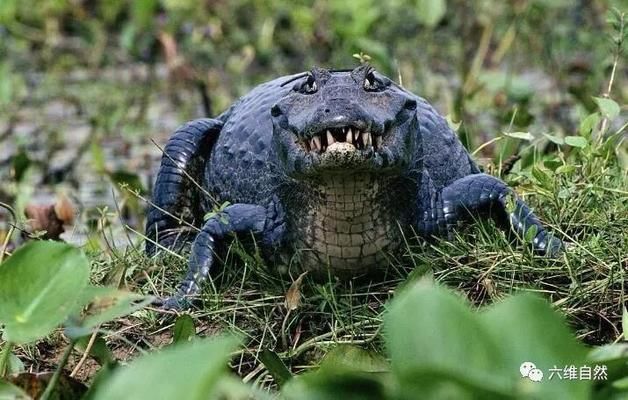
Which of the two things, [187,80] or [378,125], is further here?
[187,80]

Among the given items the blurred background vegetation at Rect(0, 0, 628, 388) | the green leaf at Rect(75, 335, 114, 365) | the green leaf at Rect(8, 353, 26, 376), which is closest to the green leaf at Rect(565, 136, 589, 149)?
the blurred background vegetation at Rect(0, 0, 628, 388)

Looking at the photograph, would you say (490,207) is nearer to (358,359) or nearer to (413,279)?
(413,279)

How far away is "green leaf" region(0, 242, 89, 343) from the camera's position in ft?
7.96

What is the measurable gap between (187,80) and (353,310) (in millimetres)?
5595

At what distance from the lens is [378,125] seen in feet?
11.0

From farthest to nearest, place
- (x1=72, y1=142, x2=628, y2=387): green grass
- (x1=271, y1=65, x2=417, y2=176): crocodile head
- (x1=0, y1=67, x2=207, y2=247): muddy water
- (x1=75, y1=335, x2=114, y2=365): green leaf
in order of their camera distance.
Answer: (x1=0, y1=67, x2=207, y2=247): muddy water, (x1=72, y1=142, x2=628, y2=387): green grass, (x1=271, y1=65, x2=417, y2=176): crocodile head, (x1=75, y1=335, x2=114, y2=365): green leaf

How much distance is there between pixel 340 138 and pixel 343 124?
5 cm

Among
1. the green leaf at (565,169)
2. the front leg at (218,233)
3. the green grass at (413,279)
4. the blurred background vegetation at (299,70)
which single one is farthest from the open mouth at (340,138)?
the green leaf at (565,169)

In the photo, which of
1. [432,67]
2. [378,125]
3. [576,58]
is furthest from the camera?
[432,67]

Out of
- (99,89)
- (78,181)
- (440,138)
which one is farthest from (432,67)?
(440,138)

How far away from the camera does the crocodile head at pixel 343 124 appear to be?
3260 mm

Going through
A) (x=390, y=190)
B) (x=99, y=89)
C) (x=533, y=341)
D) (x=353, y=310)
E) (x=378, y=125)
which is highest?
(x=533, y=341)

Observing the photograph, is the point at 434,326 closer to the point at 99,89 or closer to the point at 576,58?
the point at 576,58

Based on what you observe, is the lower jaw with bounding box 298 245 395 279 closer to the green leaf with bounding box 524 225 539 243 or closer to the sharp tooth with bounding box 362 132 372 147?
the green leaf with bounding box 524 225 539 243
